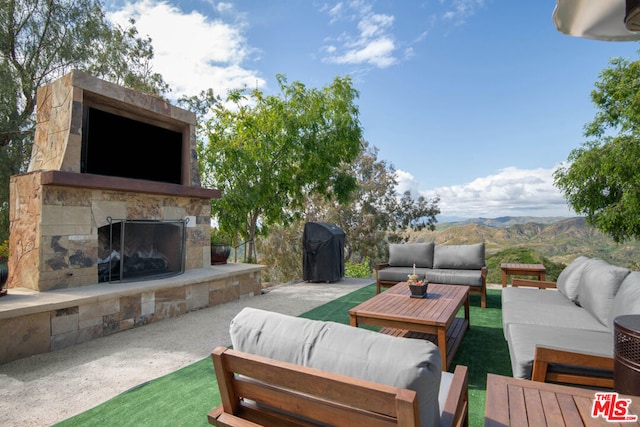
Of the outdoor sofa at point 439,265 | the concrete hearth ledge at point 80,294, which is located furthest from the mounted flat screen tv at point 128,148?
the outdoor sofa at point 439,265

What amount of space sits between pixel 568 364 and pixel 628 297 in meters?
0.89

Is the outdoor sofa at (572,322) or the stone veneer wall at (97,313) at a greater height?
the outdoor sofa at (572,322)

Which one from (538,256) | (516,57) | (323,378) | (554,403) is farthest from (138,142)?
(538,256)

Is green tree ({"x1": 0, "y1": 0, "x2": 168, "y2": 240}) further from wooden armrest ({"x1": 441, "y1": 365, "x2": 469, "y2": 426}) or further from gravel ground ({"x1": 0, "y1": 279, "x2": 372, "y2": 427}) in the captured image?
wooden armrest ({"x1": 441, "y1": 365, "x2": 469, "y2": 426})

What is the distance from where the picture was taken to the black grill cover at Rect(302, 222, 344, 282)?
23.4 feet

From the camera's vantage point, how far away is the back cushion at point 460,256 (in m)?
5.37

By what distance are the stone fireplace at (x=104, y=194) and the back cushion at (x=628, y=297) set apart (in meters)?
5.03

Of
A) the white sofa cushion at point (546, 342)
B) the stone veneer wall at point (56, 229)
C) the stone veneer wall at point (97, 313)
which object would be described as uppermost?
the stone veneer wall at point (56, 229)

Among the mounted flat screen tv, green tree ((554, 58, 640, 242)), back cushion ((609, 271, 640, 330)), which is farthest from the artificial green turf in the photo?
green tree ((554, 58, 640, 242))

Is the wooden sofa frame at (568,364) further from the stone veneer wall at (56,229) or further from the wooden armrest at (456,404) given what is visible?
the stone veneer wall at (56,229)

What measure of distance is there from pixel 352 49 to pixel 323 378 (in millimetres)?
8520

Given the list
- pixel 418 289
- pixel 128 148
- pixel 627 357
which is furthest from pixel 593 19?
pixel 128 148

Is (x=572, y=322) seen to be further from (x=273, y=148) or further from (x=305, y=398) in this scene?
(x=273, y=148)

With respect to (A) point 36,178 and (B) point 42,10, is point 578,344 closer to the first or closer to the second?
(A) point 36,178
